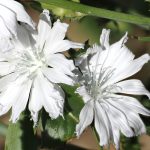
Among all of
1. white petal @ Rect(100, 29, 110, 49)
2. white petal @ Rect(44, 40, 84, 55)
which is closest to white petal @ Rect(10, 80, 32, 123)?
white petal @ Rect(44, 40, 84, 55)

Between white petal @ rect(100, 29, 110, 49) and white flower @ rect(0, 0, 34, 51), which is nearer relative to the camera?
white flower @ rect(0, 0, 34, 51)

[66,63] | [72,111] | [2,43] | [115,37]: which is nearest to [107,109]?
[72,111]

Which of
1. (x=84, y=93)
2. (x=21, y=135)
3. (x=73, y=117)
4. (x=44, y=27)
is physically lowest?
(x=21, y=135)

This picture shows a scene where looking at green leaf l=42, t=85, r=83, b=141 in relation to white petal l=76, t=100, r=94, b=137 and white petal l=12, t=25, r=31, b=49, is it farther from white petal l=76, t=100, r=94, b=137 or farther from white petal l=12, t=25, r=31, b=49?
white petal l=12, t=25, r=31, b=49

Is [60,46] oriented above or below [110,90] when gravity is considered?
above

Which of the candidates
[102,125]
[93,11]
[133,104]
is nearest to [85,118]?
[102,125]

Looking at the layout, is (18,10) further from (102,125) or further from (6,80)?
(102,125)
